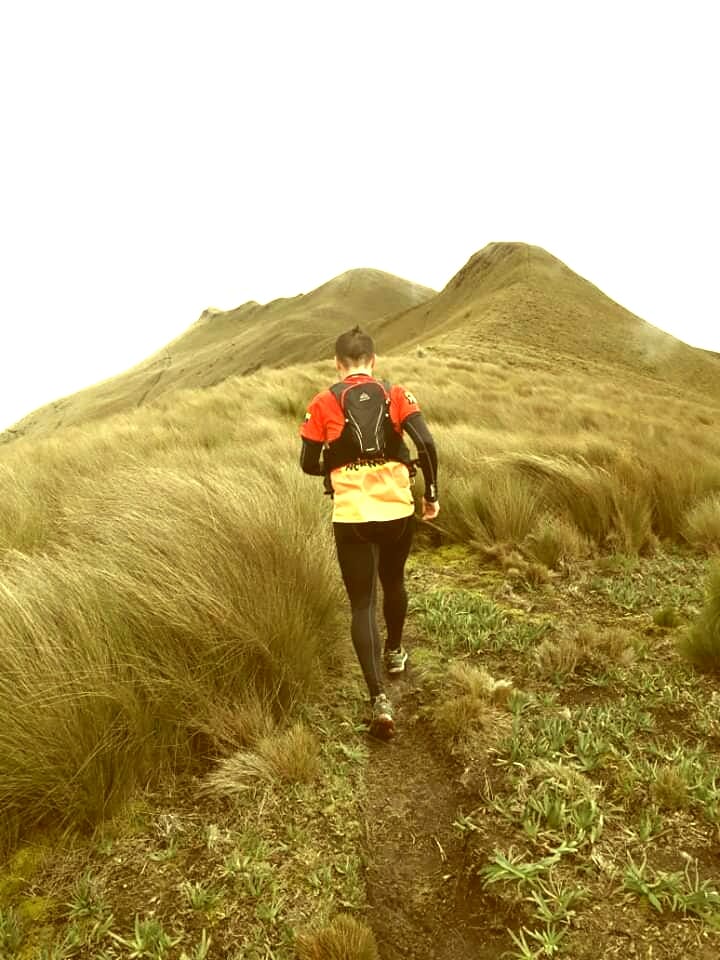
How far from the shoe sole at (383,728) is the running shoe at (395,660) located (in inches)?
21.1

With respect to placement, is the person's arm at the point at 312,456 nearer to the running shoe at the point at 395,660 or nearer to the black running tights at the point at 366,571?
the black running tights at the point at 366,571

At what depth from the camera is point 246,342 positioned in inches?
3196

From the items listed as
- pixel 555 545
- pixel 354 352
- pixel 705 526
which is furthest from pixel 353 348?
pixel 705 526

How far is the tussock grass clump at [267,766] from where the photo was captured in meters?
2.40

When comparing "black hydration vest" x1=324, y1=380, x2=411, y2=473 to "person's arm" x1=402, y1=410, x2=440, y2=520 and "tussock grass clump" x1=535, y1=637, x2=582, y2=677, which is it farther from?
"tussock grass clump" x1=535, y1=637, x2=582, y2=677

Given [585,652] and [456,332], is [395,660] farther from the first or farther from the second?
[456,332]

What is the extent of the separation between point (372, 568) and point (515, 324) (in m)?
43.0

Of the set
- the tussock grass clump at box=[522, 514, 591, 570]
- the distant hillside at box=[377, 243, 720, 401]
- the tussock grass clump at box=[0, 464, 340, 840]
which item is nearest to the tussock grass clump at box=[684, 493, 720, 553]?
the tussock grass clump at box=[522, 514, 591, 570]

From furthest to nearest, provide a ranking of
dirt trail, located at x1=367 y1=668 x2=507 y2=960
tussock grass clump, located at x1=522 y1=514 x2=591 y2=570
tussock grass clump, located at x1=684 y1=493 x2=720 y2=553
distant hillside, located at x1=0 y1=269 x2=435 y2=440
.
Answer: distant hillside, located at x1=0 y1=269 x2=435 y2=440 < tussock grass clump, located at x1=684 y1=493 x2=720 y2=553 < tussock grass clump, located at x1=522 y1=514 x2=591 y2=570 < dirt trail, located at x1=367 y1=668 x2=507 y2=960

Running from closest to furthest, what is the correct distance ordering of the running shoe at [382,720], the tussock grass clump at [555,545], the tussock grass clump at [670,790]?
the tussock grass clump at [670,790], the running shoe at [382,720], the tussock grass clump at [555,545]

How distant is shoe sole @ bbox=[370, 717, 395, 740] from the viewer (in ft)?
9.25

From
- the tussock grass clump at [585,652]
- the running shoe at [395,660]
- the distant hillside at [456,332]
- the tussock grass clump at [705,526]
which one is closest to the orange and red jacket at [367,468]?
the running shoe at [395,660]

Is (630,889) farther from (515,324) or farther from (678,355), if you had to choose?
(678,355)

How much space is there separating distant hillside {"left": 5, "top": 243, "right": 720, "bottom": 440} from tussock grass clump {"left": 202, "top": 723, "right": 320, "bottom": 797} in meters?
26.2
